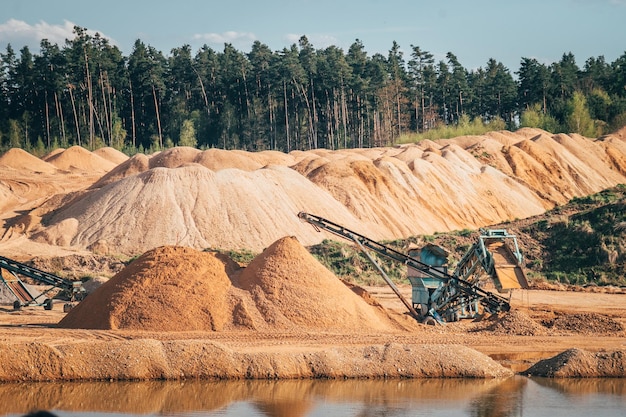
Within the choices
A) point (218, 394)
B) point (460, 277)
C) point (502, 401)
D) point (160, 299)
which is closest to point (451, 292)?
point (460, 277)

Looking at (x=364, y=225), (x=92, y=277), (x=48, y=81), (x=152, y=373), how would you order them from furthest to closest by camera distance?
(x=48, y=81)
(x=364, y=225)
(x=92, y=277)
(x=152, y=373)

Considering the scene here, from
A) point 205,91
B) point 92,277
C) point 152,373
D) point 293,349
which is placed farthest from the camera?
point 205,91

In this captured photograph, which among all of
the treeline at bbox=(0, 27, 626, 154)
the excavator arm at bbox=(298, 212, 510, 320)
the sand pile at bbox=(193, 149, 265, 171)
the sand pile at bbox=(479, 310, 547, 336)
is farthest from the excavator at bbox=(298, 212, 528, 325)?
the treeline at bbox=(0, 27, 626, 154)

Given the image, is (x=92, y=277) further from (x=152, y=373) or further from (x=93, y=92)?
(x=93, y=92)

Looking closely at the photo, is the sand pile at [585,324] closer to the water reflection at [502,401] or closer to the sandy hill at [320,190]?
the water reflection at [502,401]

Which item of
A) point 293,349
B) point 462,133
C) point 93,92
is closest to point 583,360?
point 293,349

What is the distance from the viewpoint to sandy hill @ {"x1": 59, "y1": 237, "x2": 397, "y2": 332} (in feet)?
91.5

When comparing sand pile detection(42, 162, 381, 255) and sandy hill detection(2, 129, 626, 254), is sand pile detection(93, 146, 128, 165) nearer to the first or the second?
sandy hill detection(2, 129, 626, 254)

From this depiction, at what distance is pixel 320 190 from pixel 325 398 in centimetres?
3954

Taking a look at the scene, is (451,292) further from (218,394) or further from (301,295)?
(218,394)

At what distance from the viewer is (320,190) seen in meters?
60.4

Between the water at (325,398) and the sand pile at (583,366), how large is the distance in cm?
29

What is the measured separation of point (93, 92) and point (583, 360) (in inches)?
3604

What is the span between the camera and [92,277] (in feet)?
135
